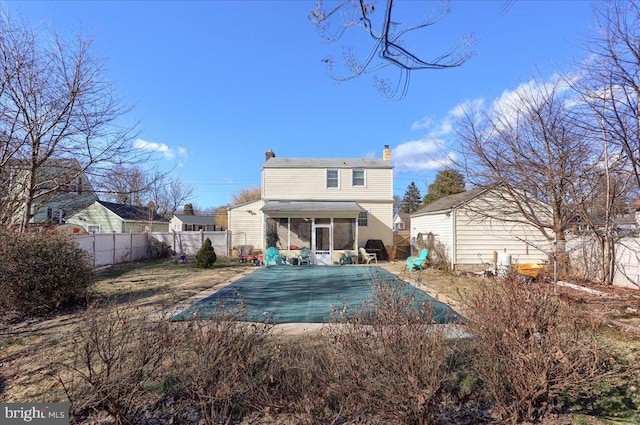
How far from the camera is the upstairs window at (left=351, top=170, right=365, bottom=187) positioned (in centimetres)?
2030

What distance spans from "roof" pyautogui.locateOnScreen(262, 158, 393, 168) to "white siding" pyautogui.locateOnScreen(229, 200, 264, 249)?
3185 millimetres

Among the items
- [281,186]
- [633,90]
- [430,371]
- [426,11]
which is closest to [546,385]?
[430,371]

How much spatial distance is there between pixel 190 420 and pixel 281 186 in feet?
58.0

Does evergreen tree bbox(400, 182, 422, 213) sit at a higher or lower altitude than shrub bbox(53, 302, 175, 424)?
higher

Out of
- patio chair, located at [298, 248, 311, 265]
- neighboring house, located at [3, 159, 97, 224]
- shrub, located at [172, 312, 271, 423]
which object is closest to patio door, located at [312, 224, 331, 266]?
patio chair, located at [298, 248, 311, 265]

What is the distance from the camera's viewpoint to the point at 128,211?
1178 inches

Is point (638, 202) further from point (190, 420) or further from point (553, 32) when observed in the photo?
point (190, 420)

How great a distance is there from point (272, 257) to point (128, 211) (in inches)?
818

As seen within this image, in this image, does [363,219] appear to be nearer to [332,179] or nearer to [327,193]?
[327,193]

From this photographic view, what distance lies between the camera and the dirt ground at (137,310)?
12.1 feet

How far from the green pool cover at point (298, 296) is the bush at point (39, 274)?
2711 mm

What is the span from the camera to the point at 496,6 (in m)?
3.47

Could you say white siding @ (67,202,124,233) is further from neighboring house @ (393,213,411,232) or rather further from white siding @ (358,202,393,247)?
neighboring house @ (393,213,411,232)

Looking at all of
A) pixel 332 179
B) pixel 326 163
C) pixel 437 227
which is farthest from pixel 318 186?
pixel 437 227
